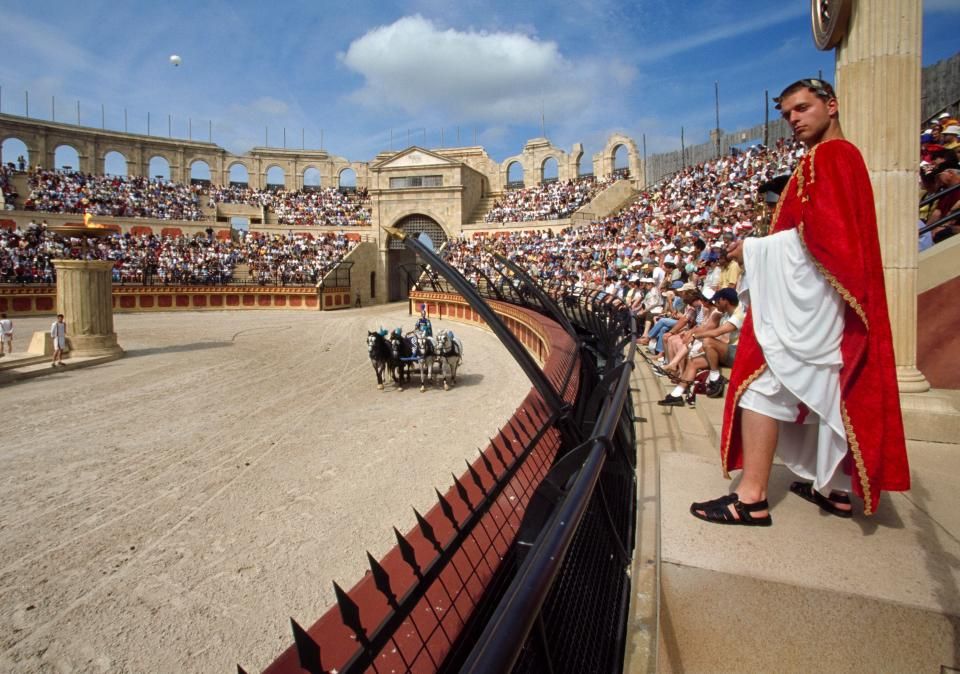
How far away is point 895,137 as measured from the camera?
3416mm

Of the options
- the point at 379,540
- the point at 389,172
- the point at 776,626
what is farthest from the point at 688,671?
the point at 389,172

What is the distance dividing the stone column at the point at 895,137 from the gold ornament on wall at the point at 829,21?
0.30ft

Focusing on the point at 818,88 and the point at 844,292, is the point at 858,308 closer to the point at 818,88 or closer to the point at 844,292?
the point at 844,292

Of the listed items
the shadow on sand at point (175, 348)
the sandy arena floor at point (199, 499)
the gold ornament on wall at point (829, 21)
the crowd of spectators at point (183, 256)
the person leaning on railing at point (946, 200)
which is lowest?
the sandy arena floor at point (199, 499)

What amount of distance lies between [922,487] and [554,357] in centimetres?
333

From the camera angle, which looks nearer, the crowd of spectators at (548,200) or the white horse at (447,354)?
the white horse at (447,354)

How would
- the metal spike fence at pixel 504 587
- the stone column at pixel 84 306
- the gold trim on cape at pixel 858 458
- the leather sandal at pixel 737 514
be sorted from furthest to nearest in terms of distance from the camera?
1. the stone column at pixel 84 306
2. the leather sandal at pixel 737 514
3. the gold trim on cape at pixel 858 458
4. the metal spike fence at pixel 504 587

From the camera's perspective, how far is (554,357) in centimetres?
551

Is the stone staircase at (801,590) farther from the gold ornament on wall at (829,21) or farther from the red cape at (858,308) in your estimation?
the gold ornament on wall at (829,21)

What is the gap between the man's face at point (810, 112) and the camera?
7.54 ft

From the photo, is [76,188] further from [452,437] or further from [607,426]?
[607,426]

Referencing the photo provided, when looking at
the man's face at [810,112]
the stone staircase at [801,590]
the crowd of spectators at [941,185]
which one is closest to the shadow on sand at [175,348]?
the stone staircase at [801,590]

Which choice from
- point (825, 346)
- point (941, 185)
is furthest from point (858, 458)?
point (941, 185)

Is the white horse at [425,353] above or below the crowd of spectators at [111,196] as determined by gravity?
below
